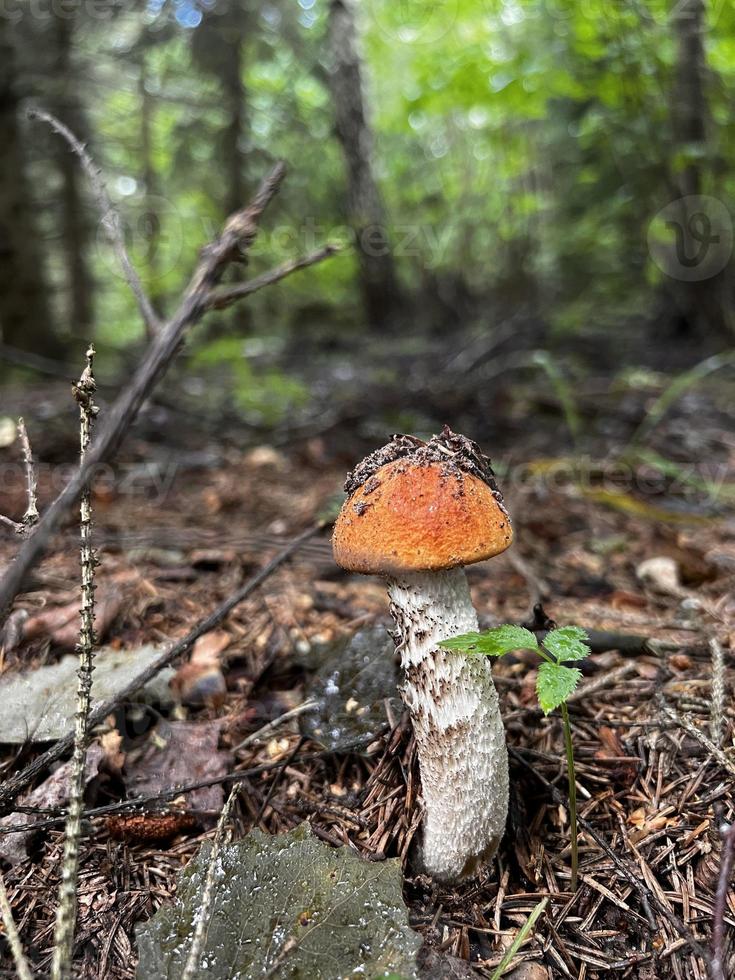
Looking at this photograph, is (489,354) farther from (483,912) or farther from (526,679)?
(483,912)

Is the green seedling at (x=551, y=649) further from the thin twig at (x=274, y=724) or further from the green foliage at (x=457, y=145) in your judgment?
the green foliage at (x=457, y=145)

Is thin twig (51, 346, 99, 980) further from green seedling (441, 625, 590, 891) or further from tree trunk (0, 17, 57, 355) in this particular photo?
tree trunk (0, 17, 57, 355)

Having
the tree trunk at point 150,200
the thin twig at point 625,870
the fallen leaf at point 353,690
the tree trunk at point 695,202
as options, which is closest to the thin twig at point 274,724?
the fallen leaf at point 353,690

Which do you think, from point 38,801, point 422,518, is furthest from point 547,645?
point 38,801

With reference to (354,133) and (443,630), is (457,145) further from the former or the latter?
(443,630)

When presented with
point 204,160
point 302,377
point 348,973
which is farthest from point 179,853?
point 204,160

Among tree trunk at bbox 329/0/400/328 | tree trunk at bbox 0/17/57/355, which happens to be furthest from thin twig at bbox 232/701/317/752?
tree trunk at bbox 329/0/400/328
